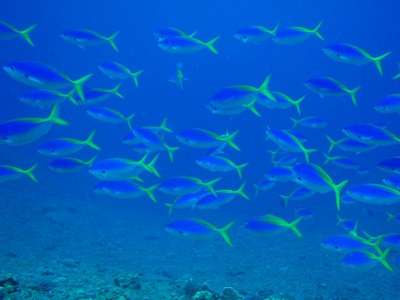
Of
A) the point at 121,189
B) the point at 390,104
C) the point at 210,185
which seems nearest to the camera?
the point at 121,189

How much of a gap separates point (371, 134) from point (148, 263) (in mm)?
5727

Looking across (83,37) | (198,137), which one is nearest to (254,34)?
(198,137)

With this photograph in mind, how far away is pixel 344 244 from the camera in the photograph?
719 cm

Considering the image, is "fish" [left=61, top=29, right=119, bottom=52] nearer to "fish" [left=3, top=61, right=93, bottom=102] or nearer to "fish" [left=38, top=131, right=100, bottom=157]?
"fish" [left=3, top=61, right=93, bottom=102]

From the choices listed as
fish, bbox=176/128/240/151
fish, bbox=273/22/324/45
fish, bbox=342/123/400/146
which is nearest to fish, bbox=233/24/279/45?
fish, bbox=273/22/324/45

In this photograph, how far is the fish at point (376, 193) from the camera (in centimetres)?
638

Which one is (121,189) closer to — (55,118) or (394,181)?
(55,118)

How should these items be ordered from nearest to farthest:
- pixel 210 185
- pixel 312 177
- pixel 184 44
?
pixel 312 177 → pixel 210 185 → pixel 184 44

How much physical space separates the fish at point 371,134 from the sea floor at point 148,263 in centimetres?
242

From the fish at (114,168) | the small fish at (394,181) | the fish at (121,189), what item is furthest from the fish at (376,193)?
the fish at (114,168)

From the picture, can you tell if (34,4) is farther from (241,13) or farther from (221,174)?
(221,174)

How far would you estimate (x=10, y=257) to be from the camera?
820 cm

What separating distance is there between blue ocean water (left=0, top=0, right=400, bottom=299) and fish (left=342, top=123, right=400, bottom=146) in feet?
0.35

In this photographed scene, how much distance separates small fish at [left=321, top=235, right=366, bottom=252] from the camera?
23.4 ft
